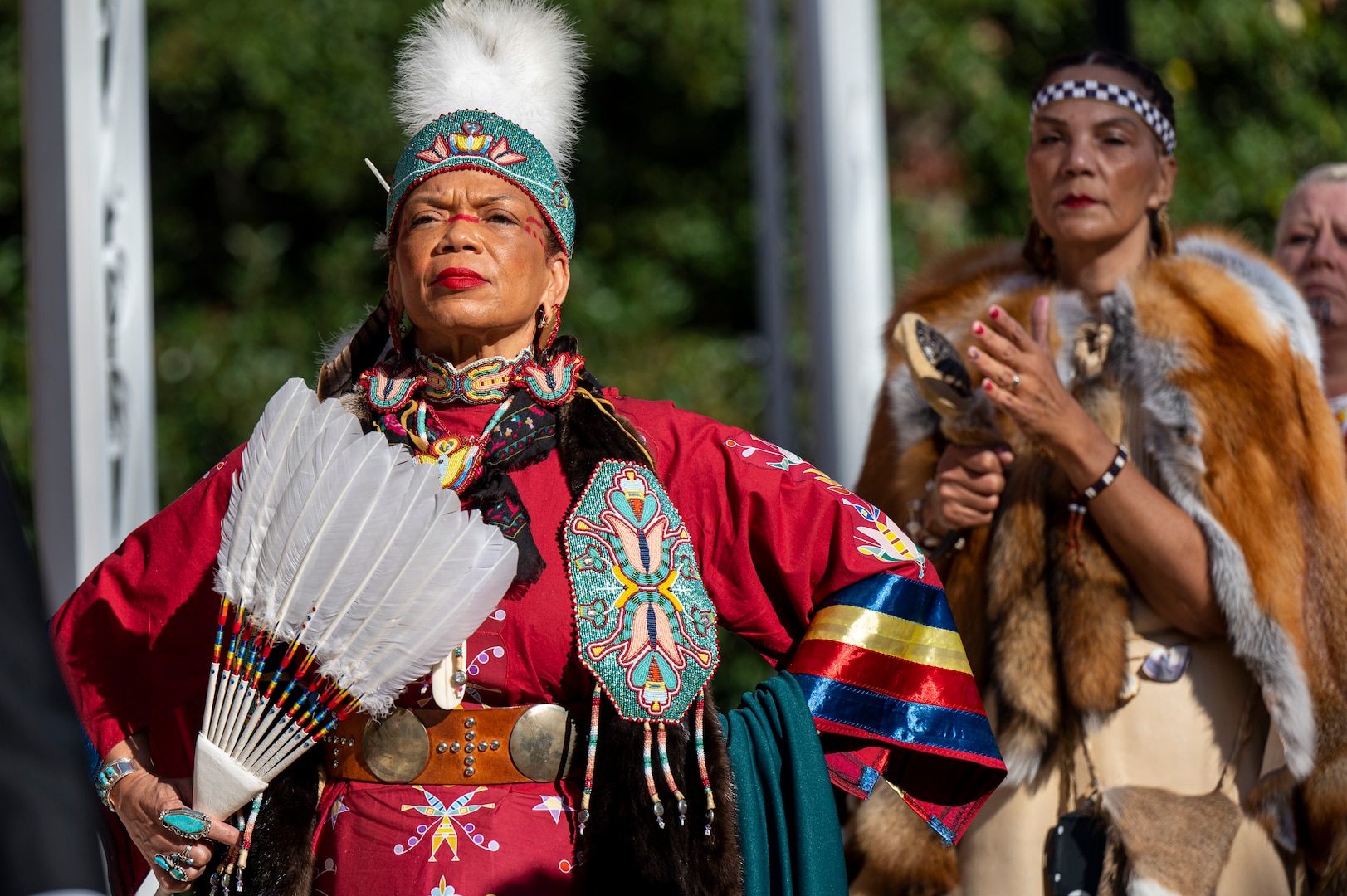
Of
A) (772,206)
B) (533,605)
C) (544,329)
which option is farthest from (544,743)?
(772,206)

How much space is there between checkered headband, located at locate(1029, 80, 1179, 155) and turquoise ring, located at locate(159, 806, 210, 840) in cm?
217

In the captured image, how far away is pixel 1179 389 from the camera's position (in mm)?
3002

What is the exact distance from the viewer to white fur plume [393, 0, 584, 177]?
2.57 m

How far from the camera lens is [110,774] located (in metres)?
2.41

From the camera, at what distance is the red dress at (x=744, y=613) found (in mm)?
2391

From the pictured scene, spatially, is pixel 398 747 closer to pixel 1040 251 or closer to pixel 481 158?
pixel 481 158

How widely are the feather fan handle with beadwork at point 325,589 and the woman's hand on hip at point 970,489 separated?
1169mm

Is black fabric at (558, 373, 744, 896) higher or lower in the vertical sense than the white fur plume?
lower

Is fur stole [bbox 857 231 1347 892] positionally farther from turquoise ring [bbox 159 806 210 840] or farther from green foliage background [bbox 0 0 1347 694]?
green foliage background [bbox 0 0 1347 694]

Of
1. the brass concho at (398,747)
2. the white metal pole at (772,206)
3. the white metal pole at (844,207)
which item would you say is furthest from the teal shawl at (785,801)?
the white metal pole at (772,206)

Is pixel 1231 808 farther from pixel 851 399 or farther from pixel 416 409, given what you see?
pixel 851 399

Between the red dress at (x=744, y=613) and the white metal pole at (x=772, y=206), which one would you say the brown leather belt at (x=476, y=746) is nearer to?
the red dress at (x=744, y=613)

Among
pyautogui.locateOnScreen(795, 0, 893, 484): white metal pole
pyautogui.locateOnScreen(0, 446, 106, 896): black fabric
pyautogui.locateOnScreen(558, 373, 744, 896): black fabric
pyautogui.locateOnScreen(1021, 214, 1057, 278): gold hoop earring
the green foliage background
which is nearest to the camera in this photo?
pyautogui.locateOnScreen(0, 446, 106, 896): black fabric

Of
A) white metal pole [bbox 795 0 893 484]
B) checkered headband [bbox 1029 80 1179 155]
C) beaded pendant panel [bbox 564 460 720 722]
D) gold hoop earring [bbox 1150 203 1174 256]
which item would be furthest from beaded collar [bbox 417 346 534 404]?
white metal pole [bbox 795 0 893 484]
